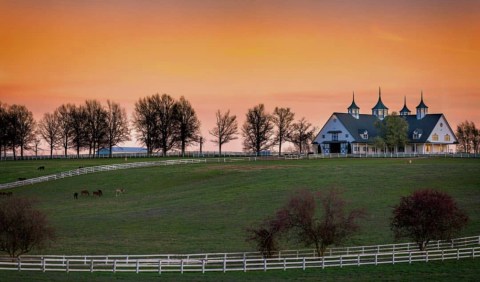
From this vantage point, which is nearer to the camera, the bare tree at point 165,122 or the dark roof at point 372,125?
the dark roof at point 372,125

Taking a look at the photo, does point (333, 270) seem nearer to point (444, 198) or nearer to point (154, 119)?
point (444, 198)

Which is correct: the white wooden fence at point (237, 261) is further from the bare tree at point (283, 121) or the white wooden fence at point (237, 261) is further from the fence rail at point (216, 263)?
the bare tree at point (283, 121)

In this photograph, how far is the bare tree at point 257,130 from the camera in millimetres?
155875

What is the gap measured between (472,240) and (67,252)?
1143 inches

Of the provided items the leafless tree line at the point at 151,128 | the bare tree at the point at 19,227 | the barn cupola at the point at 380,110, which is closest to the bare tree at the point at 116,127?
the leafless tree line at the point at 151,128

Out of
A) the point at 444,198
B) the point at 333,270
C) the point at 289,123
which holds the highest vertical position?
the point at 289,123

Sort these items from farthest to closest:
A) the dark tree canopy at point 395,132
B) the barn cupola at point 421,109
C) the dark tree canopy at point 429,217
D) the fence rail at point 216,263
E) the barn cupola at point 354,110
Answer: the barn cupola at point 354,110, the barn cupola at point 421,109, the dark tree canopy at point 395,132, the dark tree canopy at point 429,217, the fence rail at point 216,263

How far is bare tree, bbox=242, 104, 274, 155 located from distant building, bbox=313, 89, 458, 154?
1295cm

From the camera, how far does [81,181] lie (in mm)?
95188

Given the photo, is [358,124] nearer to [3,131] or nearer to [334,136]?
[334,136]

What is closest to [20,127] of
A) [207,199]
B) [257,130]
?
[257,130]

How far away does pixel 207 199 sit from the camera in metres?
76.2

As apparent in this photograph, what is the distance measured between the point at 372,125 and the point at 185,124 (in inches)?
1585

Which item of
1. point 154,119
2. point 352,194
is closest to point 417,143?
point 154,119
